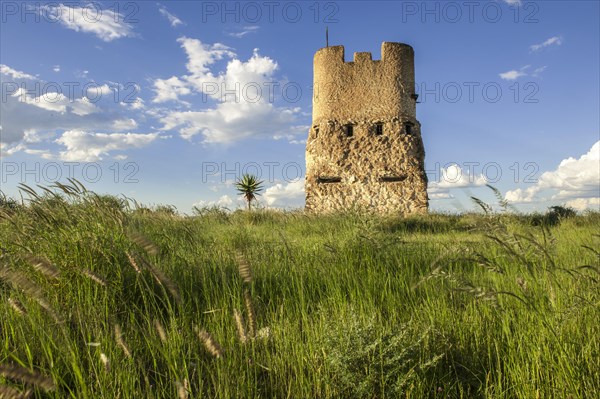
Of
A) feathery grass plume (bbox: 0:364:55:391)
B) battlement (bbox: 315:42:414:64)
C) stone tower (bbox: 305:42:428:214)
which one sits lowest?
feathery grass plume (bbox: 0:364:55:391)

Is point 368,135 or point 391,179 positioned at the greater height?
point 368,135

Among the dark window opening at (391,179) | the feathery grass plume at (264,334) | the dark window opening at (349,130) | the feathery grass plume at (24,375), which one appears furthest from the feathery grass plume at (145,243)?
the dark window opening at (349,130)

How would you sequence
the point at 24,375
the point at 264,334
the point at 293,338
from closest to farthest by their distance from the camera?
the point at 24,375 → the point at 293,338 → the point at 264,334

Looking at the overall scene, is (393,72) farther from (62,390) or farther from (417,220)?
(62,390)

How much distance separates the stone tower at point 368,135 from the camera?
53.0 ft

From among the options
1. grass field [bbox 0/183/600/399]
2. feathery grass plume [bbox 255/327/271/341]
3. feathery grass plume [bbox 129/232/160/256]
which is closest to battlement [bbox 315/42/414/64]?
grass field [bbox 0/183/600/399]

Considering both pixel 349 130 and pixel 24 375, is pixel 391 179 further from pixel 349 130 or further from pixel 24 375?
pixel 24 375

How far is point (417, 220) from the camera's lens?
13516 millimetres

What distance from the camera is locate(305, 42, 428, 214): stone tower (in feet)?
53.0

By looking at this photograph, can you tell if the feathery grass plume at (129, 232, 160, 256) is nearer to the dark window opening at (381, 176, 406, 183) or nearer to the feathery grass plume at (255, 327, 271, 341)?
the feathery grass plume at (255, 327, 271, 341)

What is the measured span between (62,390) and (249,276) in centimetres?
120

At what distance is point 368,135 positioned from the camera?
16.5 m

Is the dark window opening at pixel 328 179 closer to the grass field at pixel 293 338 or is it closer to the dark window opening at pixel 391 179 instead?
the dark window opening at pixel 391 179

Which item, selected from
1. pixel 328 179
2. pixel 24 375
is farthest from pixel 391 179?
pixel 24 375
